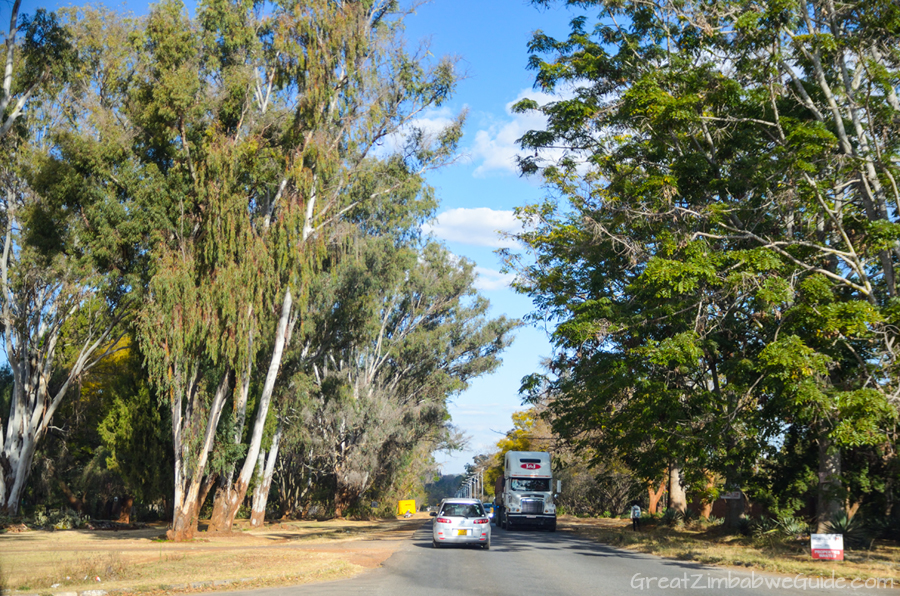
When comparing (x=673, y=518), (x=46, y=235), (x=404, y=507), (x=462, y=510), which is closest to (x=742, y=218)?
(x=462, y=510)

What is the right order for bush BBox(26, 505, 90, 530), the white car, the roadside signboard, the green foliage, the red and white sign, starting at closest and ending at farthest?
the red and white sign < the green foliage < the white car < bush BBox(26, 505, 90, 530) < the roadside signboard

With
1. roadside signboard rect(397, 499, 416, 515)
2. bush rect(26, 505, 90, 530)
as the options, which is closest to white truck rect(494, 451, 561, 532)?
bush rect(26, 505, 90, 530)

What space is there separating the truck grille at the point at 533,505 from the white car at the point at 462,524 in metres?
12.0

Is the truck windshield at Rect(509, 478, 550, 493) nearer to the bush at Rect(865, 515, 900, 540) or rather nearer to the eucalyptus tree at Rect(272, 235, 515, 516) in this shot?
the eucalyptus tree at Rect(272, 235, 515, 516)

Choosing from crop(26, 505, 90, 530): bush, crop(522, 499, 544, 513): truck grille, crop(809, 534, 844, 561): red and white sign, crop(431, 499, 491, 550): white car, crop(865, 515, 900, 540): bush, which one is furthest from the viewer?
crop(522, 499, 544, 513): truck grille

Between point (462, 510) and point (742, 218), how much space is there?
11548 millimetres

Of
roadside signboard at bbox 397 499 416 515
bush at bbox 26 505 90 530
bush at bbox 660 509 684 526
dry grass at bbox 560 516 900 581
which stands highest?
dry grass at bbox 560 516 900 581

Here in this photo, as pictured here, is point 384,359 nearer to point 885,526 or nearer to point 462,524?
point 462,524

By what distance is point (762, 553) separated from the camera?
1742 centimetres

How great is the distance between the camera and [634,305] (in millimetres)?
21578

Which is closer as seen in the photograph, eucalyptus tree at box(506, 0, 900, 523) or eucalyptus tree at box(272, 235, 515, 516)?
eucalyptus tree at box(506, 0, 900, 523)

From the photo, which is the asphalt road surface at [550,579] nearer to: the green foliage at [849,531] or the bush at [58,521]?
the green foliage at [849,531]

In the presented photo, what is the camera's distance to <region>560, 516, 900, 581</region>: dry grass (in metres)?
13.7

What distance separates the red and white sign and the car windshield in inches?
358
